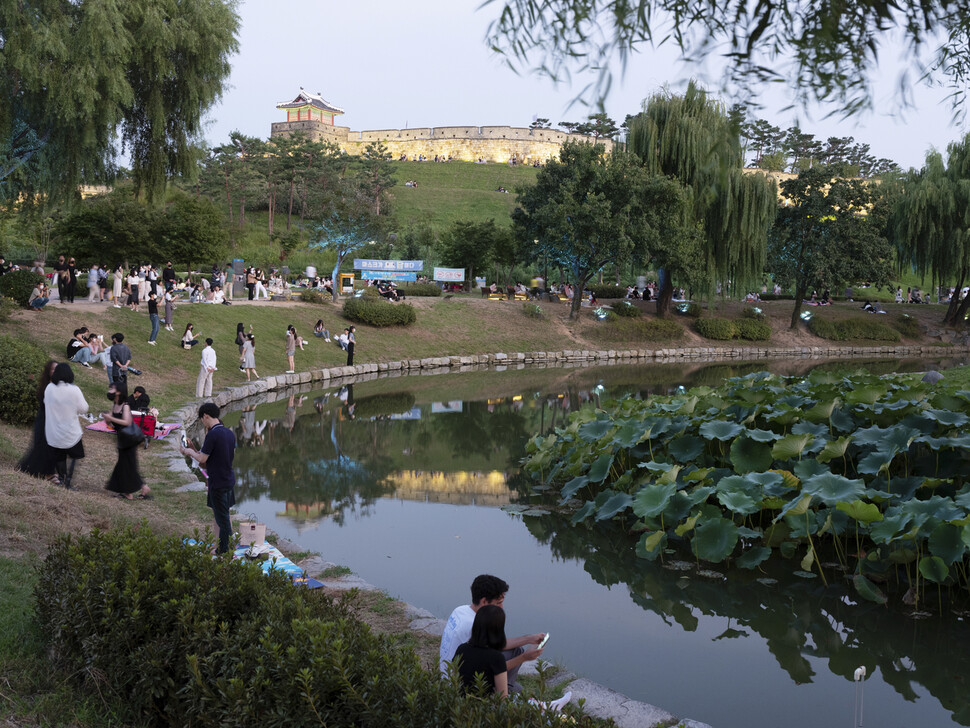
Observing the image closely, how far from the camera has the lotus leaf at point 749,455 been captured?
9.04 metres

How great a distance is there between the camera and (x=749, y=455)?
9172mm

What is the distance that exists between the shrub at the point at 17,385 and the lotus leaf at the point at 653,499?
870 cm

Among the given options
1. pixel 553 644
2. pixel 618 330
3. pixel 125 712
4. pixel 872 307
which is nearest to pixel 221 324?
pixel 618 330

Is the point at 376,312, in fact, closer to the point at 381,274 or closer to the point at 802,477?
the point at 381,274

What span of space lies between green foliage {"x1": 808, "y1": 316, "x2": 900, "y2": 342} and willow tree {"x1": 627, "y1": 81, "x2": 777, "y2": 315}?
5.51 metres

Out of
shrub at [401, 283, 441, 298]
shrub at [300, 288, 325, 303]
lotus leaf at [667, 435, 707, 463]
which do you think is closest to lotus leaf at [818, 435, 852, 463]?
lotus leaf at [667, 435, 707, 463]

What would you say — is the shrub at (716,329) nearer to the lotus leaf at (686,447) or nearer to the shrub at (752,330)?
the shrub at (752,330)

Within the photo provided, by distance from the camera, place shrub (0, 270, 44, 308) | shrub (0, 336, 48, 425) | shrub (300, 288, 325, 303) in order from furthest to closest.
A: 1. shrub (300, 288, 325, 303)
2. shrub (0, 270, 44, 308)
3. shrub (0, 336, 48, 425)

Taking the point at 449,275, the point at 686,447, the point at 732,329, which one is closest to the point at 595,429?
the point at 686,447

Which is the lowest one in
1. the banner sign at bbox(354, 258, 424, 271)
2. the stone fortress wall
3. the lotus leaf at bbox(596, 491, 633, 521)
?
the lotus leaf at bbox(596, 491, 633, 521)

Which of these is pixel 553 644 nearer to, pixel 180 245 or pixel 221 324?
pixel 221 324

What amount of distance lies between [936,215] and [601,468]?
111 ft

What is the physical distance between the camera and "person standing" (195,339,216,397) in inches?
666

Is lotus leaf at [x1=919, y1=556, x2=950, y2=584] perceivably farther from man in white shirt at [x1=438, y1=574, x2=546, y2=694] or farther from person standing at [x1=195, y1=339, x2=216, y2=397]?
person standing at [x1=195, y1=339, x2=216, y2=397]
